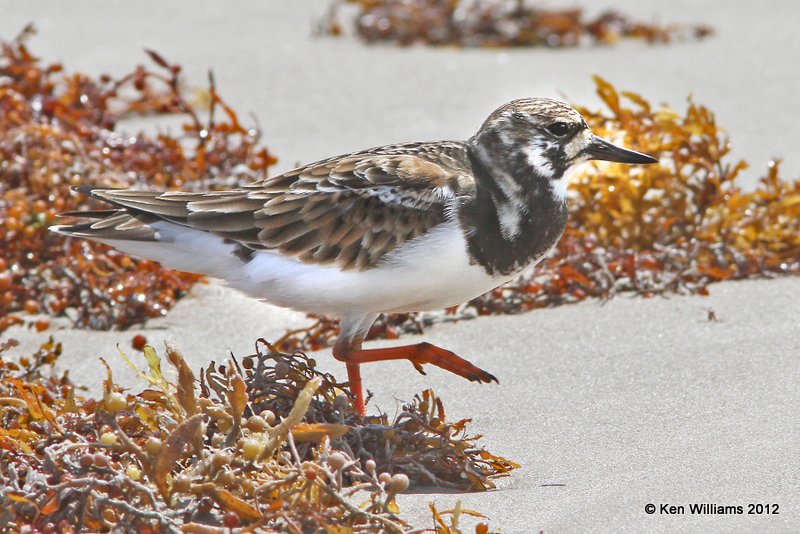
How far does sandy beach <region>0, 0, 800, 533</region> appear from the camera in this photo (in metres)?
3.20

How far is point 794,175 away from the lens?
603cm

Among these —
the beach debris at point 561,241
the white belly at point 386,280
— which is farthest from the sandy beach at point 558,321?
the white belly at point 386,280

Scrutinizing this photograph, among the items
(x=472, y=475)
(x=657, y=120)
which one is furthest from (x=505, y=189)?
(x=657, y=120)

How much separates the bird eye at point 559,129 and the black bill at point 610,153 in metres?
0.11

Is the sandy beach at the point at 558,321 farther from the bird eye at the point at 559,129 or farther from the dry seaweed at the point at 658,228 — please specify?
the bird eye at the point at 559,129

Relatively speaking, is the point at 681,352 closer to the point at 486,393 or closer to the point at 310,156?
the point at 486,393

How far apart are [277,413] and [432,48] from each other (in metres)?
5.16

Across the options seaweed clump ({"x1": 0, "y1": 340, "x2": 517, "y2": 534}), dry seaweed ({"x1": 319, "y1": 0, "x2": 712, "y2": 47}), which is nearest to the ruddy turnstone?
seaweed clump ({"x1": 0, "y1": 340, "x2": 517, "y2": 534})

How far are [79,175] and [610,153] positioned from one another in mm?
2455

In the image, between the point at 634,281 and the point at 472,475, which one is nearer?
the point at 472,475

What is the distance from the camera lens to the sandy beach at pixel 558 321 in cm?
320

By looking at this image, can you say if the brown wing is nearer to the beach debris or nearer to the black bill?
the black bill

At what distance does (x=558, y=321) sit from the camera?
463 centimetres

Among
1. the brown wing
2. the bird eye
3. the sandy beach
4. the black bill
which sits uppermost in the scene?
the bird eye
